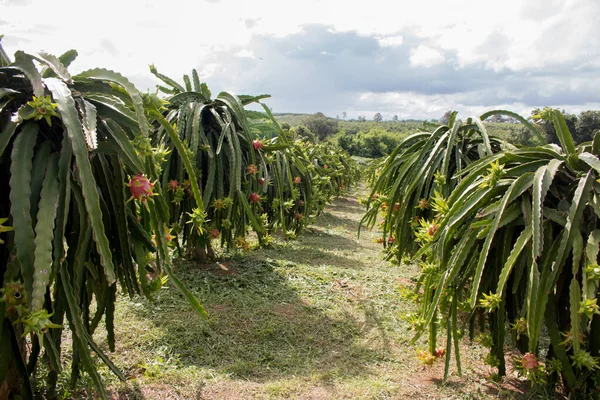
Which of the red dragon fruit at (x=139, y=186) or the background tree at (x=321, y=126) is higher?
the background tree at (x=321, y=126)

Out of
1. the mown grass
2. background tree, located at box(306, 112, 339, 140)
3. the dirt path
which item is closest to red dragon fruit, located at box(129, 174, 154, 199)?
the mown grass

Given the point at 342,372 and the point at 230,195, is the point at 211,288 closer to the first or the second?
the point at 230,195

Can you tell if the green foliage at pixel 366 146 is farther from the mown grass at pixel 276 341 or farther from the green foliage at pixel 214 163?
the mown grass at pixel 276 341

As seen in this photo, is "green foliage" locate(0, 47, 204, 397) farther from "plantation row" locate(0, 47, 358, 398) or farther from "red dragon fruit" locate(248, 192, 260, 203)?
"red dragon fruit" locate(248, 192, 260, 203)

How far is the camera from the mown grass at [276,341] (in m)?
2.88

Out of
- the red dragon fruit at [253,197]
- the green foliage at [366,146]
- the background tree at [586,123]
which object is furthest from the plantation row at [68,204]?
the green foliage at [366,146]

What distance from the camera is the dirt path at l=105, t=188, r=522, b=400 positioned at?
2879 mm

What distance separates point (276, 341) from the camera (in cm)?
372

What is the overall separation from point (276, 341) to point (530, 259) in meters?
2.13

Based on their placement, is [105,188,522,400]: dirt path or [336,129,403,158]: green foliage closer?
[105,188,522,400]: dirt path

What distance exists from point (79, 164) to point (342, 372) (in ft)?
7.66

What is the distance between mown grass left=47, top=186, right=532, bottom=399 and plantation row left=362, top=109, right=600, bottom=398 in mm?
458

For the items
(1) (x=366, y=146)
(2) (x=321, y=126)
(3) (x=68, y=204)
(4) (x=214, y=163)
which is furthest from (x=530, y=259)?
(2) (x=321, y=126)

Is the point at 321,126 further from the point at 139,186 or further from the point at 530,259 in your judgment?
the point at 139,186
